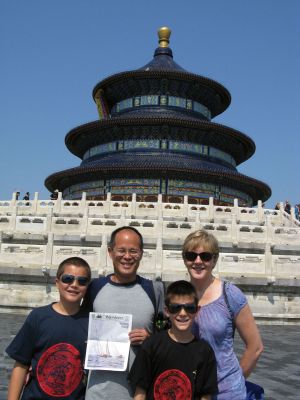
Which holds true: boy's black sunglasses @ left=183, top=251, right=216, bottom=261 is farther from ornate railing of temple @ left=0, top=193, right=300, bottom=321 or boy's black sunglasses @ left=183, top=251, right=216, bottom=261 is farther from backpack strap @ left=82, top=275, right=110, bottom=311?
ornate railing of temple @ left=0, top=193, right=300, bottom=321

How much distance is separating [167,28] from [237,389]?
4405 centimetres

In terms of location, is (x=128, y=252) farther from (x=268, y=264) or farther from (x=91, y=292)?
(x=268, y=264)

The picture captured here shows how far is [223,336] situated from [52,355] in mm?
1191

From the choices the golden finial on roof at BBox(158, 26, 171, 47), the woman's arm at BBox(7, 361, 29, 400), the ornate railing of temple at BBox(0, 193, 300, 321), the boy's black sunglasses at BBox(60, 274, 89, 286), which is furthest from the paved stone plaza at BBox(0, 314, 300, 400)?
the golden finial on roof at BBox(158, 26, 171, 47)

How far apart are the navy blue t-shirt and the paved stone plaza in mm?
2870

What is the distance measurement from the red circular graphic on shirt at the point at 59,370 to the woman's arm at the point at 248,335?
1160 millimetres

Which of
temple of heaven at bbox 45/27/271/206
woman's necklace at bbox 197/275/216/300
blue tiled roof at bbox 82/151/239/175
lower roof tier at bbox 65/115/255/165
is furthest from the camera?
lower roof tier at bbox 65/115/255/165

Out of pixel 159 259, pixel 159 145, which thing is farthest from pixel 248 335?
pixel 159 145

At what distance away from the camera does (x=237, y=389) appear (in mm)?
3225

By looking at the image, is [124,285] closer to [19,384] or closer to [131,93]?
[19,384]

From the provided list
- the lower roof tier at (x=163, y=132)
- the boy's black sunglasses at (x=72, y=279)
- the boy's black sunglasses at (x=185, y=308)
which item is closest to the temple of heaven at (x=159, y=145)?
the lower roof tier at (x=163, y=132)

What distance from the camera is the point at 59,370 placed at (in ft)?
10.7

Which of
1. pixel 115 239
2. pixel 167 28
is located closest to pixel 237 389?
pixel 115 239

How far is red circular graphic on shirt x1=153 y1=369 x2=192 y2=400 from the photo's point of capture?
10.0 feet
